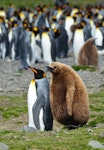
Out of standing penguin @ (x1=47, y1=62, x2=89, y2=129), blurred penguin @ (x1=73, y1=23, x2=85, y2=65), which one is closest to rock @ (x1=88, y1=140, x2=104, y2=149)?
standing penguin @ (x1=47, y1=62, x2=89, y2=129)

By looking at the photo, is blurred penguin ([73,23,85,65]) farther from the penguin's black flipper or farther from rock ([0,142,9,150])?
rock ([0,142,9,150])

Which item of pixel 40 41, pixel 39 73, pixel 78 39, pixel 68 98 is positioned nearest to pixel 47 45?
pixel 40 41

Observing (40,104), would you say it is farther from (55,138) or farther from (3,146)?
(3,146)

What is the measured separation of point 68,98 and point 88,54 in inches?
326

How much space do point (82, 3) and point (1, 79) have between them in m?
27.9

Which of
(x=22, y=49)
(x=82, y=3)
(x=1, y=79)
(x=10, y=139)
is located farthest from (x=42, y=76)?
(x=82, y=3)

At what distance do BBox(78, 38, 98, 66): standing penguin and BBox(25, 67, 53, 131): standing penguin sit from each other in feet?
24.4

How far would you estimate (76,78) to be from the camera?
8.19 meters

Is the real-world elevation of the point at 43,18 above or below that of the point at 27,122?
above

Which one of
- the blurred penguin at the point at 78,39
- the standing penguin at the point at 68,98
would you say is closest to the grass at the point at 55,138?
the standing penguin at the point at 68,98

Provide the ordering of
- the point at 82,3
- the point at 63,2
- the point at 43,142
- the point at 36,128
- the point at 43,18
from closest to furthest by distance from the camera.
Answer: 1. the point at 43,142
2. the point at 36,128
3. the point at 43,18
4. the point at 63,2
5. the point at 82,3

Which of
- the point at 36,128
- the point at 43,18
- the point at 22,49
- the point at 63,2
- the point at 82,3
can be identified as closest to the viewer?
the point at 36,128

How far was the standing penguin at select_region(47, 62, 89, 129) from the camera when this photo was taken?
316 inches

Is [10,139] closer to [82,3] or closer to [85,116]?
[85,116]
